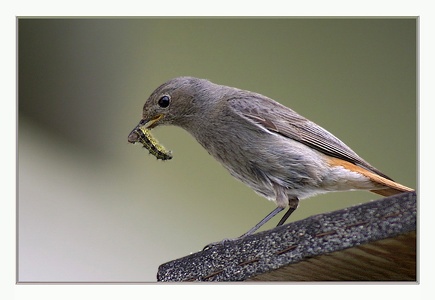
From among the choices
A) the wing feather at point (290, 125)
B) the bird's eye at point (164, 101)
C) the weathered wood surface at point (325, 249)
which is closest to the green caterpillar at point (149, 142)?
the bird's eye at point (164, 101)

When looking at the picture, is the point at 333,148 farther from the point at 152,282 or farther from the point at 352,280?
the point at 152,282

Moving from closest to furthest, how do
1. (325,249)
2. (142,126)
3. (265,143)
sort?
(325,249) < (265,143) < (142,126)

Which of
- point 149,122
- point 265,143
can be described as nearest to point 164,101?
point 149,122

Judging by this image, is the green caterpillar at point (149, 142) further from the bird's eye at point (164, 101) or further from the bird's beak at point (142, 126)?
the bird's eye at point (164, 101)

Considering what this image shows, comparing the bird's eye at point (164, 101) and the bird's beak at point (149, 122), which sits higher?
the bird's eye at point (164, 101)

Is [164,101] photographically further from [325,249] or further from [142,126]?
[325,249]

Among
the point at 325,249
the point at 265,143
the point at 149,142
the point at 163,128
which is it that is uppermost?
the point at 163,128

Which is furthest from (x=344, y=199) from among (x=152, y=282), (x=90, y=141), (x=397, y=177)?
(x=90, y=141)
